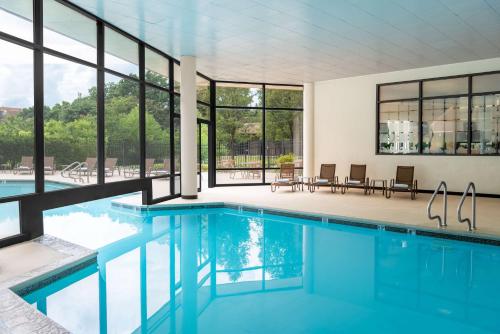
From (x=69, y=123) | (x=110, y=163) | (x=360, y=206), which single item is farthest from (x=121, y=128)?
(x=360, y=206)

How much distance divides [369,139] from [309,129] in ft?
6.70

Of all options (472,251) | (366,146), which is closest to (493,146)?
(366,146)

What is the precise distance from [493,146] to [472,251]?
210 inches

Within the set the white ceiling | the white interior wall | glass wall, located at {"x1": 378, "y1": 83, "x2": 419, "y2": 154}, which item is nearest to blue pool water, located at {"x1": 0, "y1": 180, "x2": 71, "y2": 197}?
the white ceiling

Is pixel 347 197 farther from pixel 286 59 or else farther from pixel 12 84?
pixel 12 84

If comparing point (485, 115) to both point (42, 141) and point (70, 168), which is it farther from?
point (42, 141)

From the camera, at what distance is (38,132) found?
5.48 m

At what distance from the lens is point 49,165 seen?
590 cm

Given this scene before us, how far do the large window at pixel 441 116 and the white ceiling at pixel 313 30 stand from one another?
749 mm

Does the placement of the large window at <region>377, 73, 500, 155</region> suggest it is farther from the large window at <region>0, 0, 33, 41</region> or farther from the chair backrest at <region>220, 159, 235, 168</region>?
the large window at <region>0, 0, 33, 41</region>

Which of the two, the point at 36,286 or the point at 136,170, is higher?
the point at 136,170

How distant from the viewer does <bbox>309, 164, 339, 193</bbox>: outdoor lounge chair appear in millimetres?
11381

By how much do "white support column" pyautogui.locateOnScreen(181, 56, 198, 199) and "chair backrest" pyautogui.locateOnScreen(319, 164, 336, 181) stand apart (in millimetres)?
4414

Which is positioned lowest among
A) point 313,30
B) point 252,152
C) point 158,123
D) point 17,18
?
point 252,152
